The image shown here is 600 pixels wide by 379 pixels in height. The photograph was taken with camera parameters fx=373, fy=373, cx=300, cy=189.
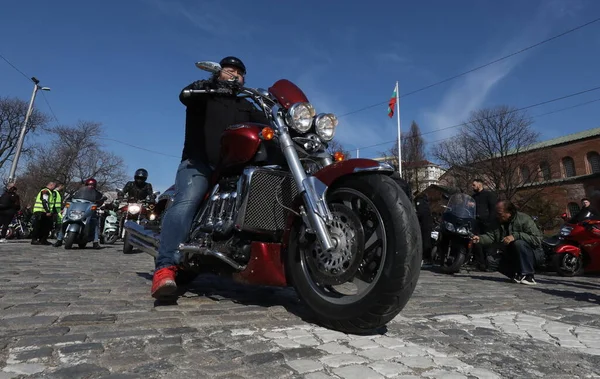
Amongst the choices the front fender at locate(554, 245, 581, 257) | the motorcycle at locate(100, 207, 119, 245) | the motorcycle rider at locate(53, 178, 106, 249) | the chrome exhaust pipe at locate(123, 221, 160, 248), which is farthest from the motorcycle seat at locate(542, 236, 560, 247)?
the motorcycle at locate(100, 207, 119, 245)

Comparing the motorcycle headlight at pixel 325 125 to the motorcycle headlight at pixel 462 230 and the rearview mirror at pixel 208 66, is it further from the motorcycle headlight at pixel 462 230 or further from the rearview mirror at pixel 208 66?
the motorcycle headlight at pixel 462 230

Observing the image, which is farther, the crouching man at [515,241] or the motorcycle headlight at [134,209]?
the motorcycle headlight at [134,209]

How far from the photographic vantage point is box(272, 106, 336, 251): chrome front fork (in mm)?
2123

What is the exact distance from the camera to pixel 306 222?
2.27 meters

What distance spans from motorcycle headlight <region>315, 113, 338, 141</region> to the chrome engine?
391mm

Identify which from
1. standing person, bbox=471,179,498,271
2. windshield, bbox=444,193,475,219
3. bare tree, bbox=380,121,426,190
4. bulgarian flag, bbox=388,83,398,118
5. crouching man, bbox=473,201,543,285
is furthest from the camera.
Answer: bare tree, bbox=380,121,426,190

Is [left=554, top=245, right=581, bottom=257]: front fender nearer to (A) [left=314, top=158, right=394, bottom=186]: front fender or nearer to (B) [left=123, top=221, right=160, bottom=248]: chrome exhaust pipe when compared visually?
(A) [left=314, top=158, right=394, bottom=186]: front fender

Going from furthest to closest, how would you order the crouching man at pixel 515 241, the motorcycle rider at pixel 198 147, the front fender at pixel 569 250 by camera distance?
the front fender at pixel 569 250 < the crouching man at pixel 515 241 < the motorcycle rider at pixel 198 147

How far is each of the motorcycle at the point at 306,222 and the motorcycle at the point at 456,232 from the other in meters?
4.36

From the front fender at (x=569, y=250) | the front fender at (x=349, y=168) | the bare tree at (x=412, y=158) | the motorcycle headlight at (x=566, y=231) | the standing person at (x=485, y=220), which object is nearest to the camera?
the front fender at (x=349, y=168)

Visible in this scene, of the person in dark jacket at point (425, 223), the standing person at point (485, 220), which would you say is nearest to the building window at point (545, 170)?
the standing person at point (485, 220)

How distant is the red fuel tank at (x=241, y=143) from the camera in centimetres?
265

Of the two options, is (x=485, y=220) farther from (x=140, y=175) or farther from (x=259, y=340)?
(x=140, y=175)

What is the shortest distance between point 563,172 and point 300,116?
55.3 meters
